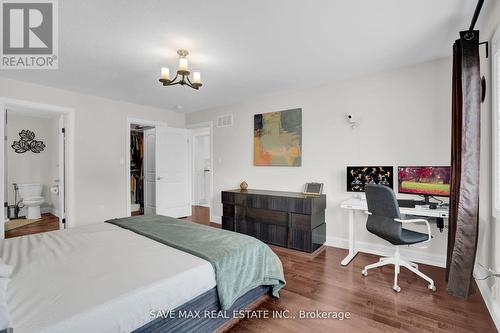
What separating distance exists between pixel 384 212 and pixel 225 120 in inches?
131

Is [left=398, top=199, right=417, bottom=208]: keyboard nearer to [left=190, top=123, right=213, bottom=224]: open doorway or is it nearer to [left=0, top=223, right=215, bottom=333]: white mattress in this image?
[left=0, top=223, right=215, bottom=333]: white mattress

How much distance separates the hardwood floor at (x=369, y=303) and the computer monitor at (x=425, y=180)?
2.92ft

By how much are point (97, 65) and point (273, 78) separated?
2219 mm

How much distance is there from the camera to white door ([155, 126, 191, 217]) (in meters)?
4.96

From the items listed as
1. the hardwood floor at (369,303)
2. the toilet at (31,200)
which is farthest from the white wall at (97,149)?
the hardwood floor at (369,303)

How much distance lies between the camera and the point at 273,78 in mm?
3361

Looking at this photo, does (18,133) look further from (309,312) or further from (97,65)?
(309,312)

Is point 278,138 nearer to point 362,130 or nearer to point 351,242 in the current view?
point 362,130

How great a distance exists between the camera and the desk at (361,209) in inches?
93.7

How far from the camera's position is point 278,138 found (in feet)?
13.3

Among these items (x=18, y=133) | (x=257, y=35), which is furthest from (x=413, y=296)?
(x=18, y=133)

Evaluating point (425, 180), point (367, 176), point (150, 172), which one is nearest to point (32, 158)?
point (150, 172)

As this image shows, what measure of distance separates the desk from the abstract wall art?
109 cm

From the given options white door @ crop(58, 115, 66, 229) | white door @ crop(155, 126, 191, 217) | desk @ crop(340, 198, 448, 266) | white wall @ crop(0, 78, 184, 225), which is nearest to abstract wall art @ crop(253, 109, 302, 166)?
desk @ crop(340, 198, 448, 266)
